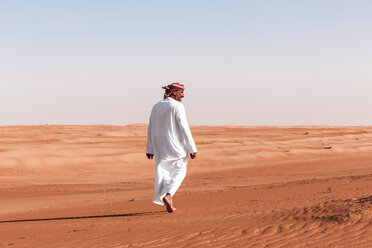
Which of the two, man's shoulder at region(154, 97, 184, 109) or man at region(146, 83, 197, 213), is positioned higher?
man's shoulder at region(154, 97, 184, 109)

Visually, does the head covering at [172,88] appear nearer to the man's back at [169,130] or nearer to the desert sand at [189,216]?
the man's back at [169,130]

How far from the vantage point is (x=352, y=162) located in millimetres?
23547

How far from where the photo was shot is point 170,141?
790 centimetres

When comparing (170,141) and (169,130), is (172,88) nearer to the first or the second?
(169,130)

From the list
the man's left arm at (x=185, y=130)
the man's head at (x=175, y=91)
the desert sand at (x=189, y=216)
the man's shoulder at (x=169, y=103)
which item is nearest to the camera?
the desert sand at (x=189, y=216)

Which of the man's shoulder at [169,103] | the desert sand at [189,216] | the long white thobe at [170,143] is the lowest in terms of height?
the desert sand at [189,216]

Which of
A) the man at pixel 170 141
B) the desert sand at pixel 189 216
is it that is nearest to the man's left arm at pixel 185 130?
the man at pixel 170 141

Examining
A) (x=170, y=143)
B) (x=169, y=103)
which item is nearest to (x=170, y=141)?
(x=170, y=143)

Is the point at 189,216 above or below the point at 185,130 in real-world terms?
below

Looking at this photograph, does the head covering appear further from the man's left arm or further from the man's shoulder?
the man's left arm

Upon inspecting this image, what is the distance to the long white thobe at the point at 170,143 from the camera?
7.79m

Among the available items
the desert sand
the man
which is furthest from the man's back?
the desert sand

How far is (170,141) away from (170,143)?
32 millimetres

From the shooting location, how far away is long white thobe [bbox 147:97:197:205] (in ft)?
25.6
